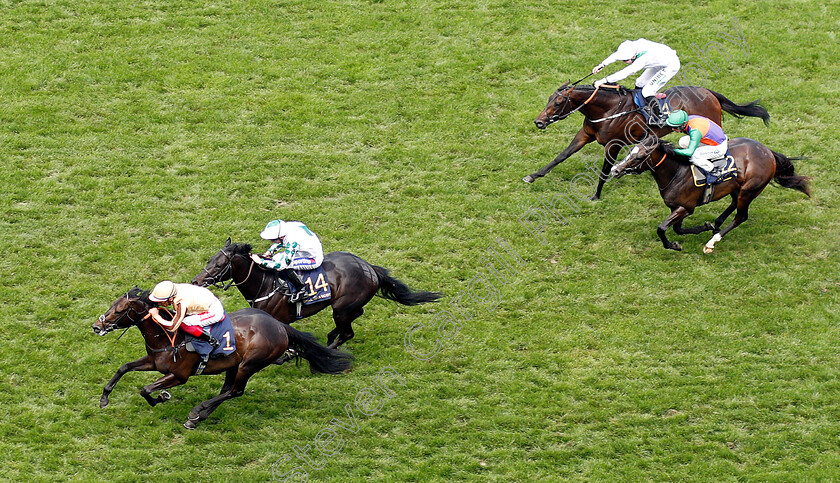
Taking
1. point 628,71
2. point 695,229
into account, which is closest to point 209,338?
point 695,229

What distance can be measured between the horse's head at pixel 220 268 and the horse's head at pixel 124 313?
72 centimetres

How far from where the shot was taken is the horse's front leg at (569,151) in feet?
43.7

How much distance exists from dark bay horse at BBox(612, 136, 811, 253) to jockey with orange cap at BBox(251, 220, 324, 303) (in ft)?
14.7

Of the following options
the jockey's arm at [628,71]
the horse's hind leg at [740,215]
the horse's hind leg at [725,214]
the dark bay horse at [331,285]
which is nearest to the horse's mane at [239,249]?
the dark bay horse at [331,285]

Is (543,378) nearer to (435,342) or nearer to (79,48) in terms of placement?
(435,342)

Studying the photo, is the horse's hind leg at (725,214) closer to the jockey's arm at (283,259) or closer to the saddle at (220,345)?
the jockey's arm at (283,259)

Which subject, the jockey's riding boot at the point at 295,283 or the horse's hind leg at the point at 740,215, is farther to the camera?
the horse's hind leg at the point at 740,215

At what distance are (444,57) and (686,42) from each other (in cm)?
469

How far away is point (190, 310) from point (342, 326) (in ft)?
7.03

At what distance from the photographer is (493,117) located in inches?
593

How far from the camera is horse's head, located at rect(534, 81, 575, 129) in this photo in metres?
13.0

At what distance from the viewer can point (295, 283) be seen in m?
10.0

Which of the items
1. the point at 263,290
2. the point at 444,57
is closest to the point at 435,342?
the point at 263,290

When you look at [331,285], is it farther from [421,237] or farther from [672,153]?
[672,153]
